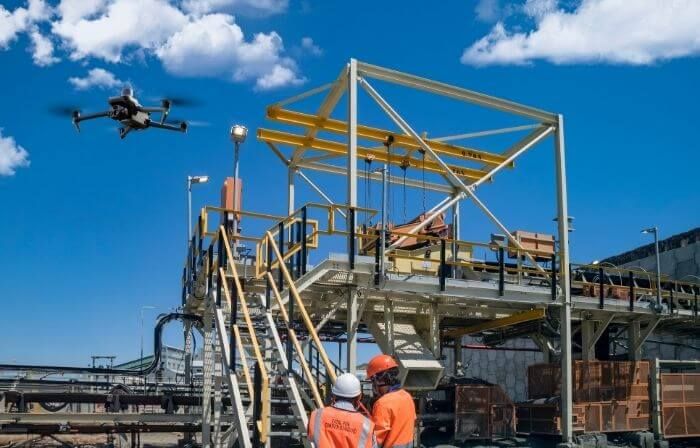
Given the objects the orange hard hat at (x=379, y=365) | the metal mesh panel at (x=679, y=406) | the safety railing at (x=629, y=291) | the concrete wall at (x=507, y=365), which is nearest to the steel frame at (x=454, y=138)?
the safety railing at (x=629, y=291)

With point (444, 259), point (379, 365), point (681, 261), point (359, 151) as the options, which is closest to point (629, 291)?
point (444, 259)

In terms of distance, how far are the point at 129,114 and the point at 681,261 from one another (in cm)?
1849

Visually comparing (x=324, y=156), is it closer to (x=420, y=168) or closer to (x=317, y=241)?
(x=420, y=168)

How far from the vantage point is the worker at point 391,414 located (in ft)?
22.6

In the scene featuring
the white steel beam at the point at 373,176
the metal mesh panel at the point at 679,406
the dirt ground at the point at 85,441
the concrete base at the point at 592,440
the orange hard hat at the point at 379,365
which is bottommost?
the dirt ground at the point at 85,441

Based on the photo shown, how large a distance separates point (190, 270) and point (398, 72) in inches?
248

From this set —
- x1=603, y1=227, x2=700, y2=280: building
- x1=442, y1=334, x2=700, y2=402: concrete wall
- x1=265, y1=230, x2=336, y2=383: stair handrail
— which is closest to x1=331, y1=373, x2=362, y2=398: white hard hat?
x1=265, y1=230, x2=336, y2=383: stair handrail

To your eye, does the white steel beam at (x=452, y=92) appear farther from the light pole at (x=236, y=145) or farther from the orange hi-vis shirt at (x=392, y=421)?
the orange hi-vis shirt at (x=392, y=421)

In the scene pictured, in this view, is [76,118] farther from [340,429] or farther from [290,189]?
[340,429]

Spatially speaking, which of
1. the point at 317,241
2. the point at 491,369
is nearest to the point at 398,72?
the point at 317,241

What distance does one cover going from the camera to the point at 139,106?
18.2 metres

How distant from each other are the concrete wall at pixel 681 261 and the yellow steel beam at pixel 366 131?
10439 mm

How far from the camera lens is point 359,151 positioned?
1773 centimetres

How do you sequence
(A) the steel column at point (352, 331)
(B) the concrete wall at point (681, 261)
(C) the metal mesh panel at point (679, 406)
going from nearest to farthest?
(A) the steel column at point (352, 331)
(C) the metal mesh panel at point (679, 406)
(B) the concrete wall at point (681, 261)
